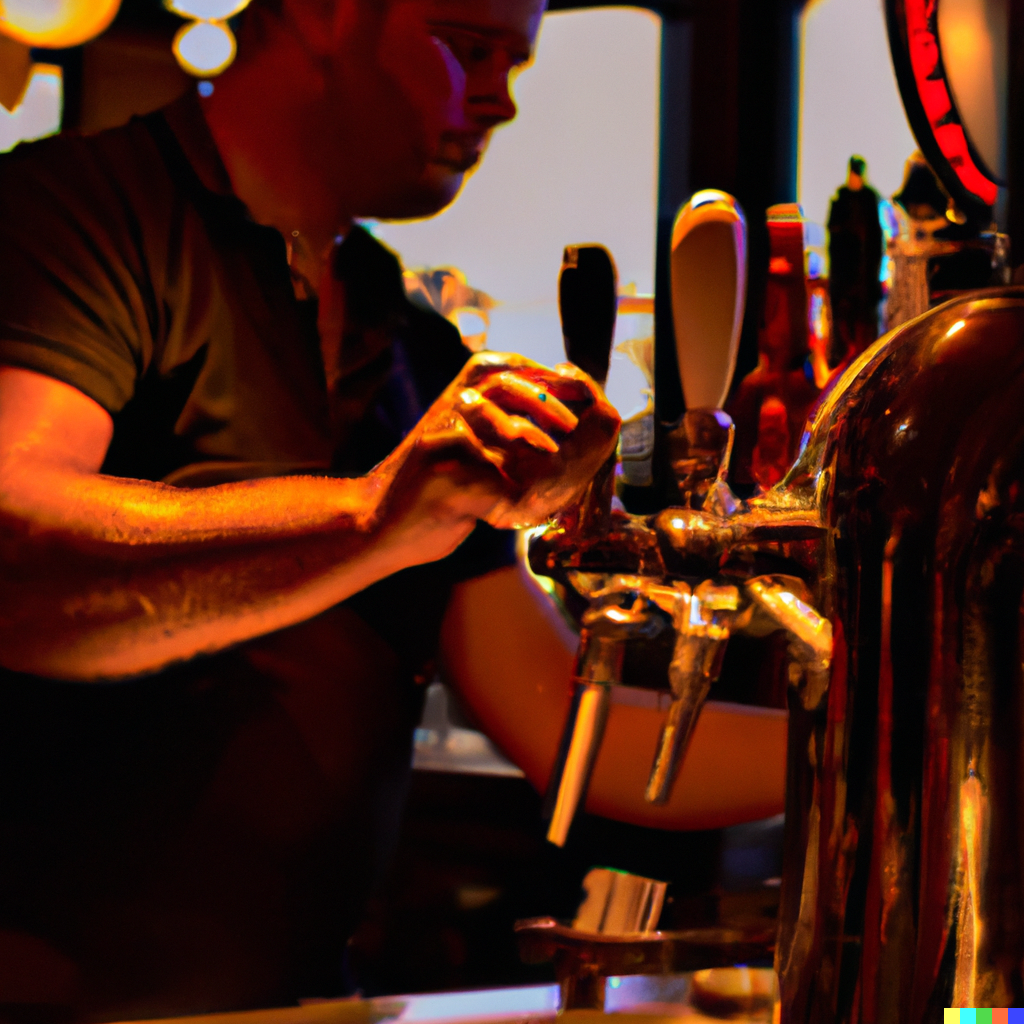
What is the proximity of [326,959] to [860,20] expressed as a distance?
73 centimetres

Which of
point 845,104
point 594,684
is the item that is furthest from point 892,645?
point 845,104

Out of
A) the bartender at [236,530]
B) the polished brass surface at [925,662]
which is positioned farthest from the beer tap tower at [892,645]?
the bartender at [236,530]

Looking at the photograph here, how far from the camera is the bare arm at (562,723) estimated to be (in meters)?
0.64

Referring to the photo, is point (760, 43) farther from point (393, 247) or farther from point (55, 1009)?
point (55, 1009)

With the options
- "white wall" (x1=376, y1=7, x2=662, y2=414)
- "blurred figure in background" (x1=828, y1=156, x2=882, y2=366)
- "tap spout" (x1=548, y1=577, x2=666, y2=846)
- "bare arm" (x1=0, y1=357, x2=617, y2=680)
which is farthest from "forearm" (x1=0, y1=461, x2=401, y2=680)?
"blurred figure in background" (x1=828, y1=156, x2=882, y2=366)

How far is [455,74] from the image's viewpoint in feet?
2.01

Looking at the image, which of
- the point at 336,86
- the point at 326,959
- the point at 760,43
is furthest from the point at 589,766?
the point at 760,43

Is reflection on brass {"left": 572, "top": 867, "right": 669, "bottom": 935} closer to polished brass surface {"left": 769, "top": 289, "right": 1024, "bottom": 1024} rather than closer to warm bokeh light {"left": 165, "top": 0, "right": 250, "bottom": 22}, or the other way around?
polished brass surface {"left": 769, "top": 289, "right": 1024, "bottom": 1024}

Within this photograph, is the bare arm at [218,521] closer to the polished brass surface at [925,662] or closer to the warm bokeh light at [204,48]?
the polished brass surface at [925,662]

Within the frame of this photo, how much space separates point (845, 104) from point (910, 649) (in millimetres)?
510

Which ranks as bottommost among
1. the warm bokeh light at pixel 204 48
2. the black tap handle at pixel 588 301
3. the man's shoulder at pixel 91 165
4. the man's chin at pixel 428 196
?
the black tap handle at pixel 588 301

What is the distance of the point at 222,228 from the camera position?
574 millimetres

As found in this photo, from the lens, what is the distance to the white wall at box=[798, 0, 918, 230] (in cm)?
71

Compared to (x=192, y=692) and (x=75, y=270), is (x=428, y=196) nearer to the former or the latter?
(x=75, y=270)
